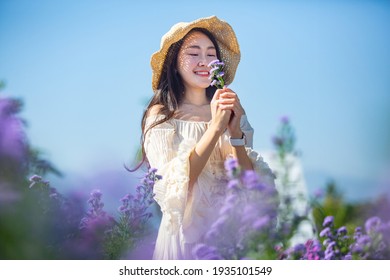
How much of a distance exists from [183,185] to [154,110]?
1.50 ft

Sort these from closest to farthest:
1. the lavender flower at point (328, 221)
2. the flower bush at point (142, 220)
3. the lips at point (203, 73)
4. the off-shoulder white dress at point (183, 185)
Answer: the flower bush at point (142, 220) → the lavender flower at point (328, 221) → the off-shoulder white dress at point (183, 185) → the lips at point (203, 73)

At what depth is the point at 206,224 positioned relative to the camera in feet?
8.26

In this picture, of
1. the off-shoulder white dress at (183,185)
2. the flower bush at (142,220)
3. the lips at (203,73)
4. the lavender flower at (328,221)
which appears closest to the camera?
the flower bush at (142,220)

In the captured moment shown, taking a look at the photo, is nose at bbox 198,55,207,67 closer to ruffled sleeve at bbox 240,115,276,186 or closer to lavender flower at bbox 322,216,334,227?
ruffled sleeve at bbox 240,115,276,186

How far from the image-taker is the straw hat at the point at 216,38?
2.79 meters

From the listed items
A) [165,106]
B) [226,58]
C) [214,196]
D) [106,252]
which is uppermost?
[226,58]

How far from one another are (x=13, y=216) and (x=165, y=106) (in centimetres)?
96

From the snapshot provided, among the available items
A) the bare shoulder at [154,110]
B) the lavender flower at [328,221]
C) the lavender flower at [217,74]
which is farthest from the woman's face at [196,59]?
the lavender flower at [328,221]

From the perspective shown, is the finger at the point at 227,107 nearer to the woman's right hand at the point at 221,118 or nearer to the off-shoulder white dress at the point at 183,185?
the woman's right hand at the point at 221,118

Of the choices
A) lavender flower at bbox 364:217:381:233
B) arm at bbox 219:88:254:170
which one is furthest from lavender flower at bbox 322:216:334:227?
arm at bbox 219:88:254:170

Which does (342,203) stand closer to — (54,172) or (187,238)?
(187,238)

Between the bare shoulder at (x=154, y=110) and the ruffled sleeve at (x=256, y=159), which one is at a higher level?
the bare shoulder at (x=154, y=110)

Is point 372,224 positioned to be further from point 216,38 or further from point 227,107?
point 216,38

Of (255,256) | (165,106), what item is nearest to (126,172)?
(165,106)
